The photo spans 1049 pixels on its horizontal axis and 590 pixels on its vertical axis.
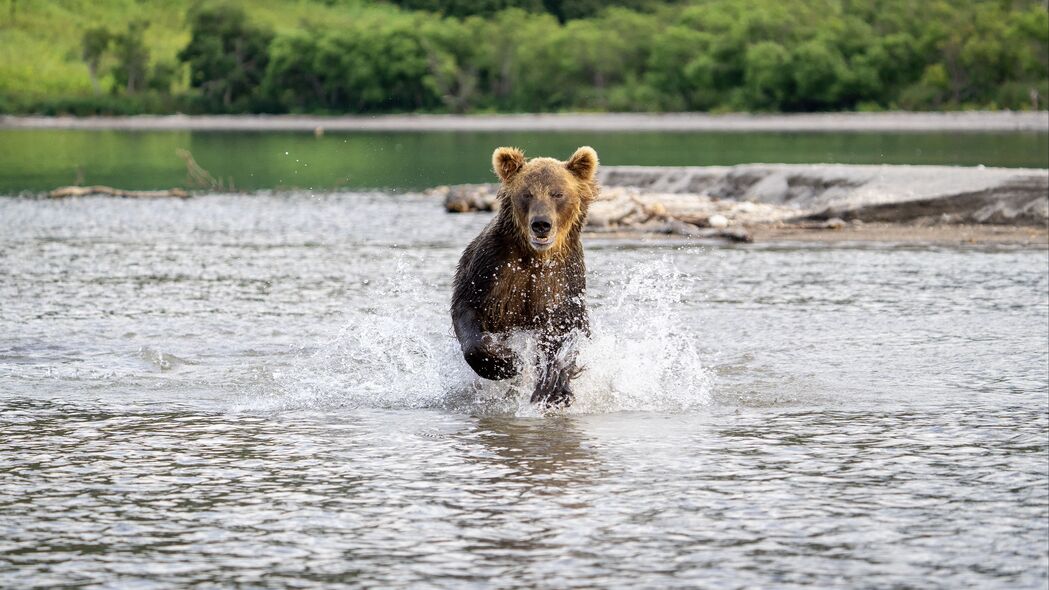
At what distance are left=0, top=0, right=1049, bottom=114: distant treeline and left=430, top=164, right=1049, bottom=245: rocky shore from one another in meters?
72.2

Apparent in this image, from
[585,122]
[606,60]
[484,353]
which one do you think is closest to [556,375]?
[484,353]

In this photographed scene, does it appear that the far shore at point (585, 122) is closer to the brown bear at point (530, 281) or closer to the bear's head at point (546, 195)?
the bear's head at point (546, 195)

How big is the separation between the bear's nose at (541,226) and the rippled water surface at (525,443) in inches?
49.1

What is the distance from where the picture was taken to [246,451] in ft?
30.5

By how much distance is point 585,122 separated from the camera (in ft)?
368

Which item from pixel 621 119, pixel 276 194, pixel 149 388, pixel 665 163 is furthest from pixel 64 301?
pixel 621 119

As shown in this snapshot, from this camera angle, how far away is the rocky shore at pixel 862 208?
25234 mm

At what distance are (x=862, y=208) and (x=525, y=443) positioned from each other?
60.9 feet

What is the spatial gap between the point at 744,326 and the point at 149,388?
610cm

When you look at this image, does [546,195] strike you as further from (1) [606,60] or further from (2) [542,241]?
(1) [606,60]

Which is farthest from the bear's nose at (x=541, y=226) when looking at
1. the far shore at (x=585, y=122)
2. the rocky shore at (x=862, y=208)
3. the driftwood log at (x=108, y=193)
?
the far shore at (x=585, y=122)

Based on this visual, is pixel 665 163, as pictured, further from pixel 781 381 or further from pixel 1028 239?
pixel 781 381

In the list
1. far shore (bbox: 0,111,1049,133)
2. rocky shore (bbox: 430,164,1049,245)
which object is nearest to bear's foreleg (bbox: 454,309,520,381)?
rocky shore (bbox: 430,164,1049,245)

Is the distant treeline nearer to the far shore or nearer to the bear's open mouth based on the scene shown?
the far shore
